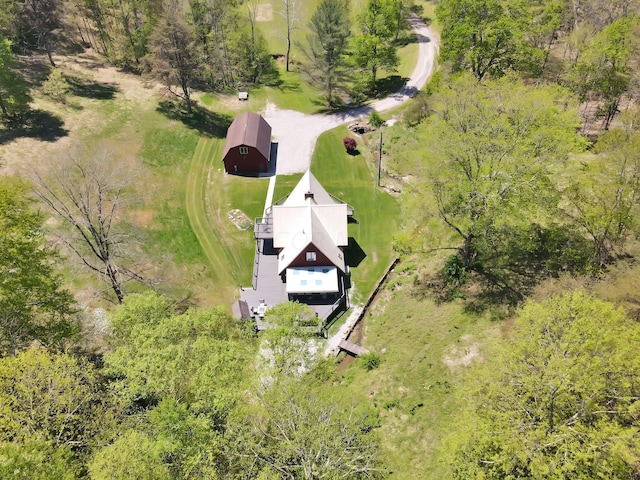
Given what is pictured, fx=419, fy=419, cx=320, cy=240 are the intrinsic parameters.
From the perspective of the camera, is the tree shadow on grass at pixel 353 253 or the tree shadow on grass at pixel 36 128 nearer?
the tree shadow on grass at pixel 353 253

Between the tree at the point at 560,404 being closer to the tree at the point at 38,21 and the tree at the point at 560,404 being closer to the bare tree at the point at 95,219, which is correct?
the bare tree at the point at 95,219

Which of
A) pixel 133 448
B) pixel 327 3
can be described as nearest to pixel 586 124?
pixel 327 3

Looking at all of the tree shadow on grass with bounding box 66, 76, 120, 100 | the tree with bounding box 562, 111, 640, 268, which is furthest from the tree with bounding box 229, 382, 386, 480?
the tree shadow on grass with bounding box 66, 76, 120, 100

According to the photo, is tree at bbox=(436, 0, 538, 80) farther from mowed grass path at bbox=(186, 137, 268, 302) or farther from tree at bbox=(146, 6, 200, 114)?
tree at bbox=(146, 6, 200, 114)

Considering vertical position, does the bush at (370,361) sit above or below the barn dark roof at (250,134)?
below

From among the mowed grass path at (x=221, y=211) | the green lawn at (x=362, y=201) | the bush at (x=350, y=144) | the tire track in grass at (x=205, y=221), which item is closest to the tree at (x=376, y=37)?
the green lawn at (x=362, y=201)

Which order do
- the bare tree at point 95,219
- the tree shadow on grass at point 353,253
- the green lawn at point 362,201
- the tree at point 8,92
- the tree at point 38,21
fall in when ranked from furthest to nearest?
the tree at point 38,21 < the tree at point 8,92 < the tree shadow on grass at point 353,253 < the green lawn at point 362,201 < the bare tree at point 95,219

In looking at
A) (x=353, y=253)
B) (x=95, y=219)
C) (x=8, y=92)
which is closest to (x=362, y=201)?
(x=353, y=253)
